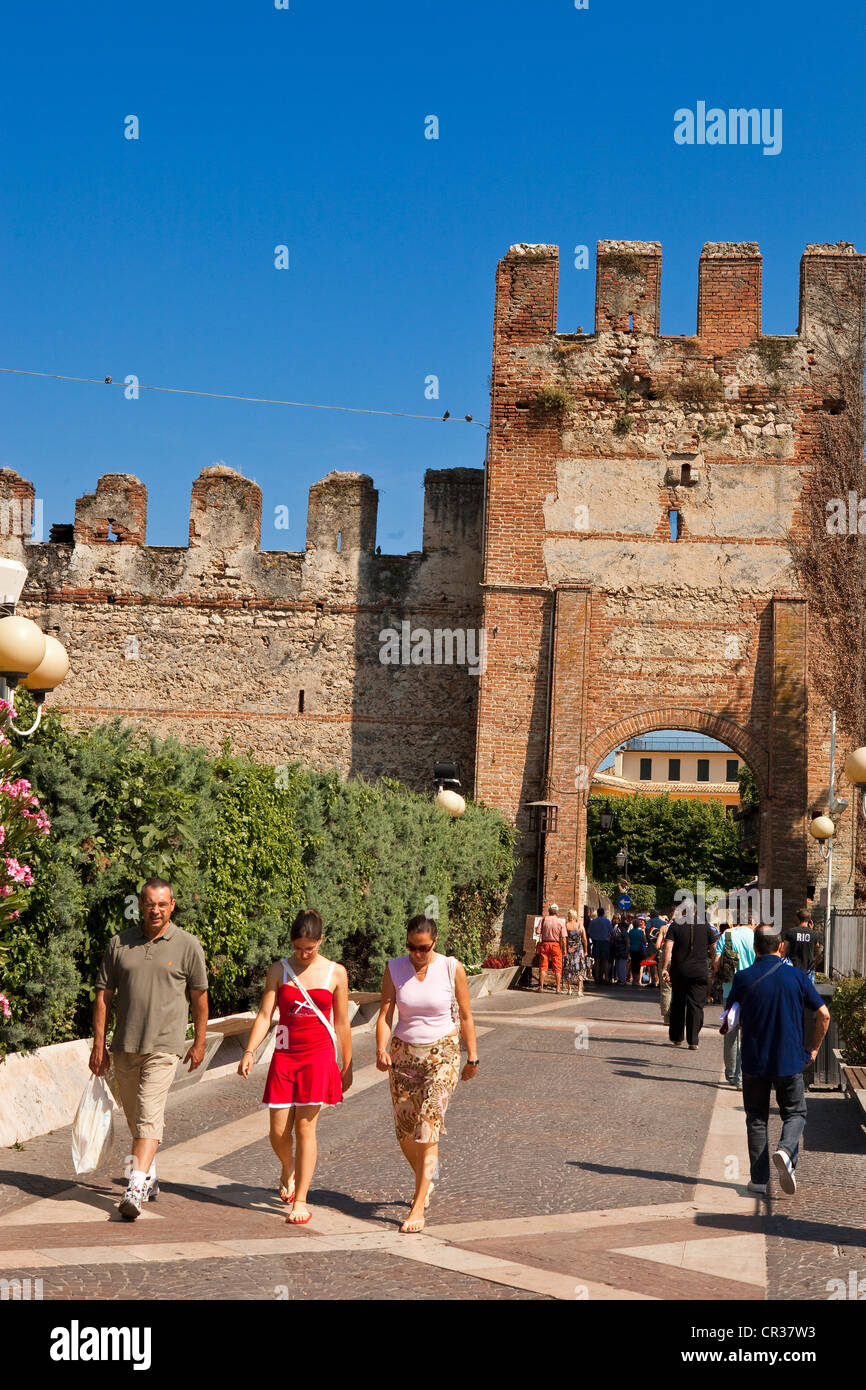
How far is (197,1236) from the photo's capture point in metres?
6.23

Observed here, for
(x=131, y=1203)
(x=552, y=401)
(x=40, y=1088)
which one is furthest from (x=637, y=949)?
(x=131, y=1203)

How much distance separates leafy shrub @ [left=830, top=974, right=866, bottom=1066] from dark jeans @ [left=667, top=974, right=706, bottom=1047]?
318cm

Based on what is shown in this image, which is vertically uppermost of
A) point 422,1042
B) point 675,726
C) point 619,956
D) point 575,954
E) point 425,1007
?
point 675,726

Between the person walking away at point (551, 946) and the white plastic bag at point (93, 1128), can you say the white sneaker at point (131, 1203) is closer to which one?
the white plastic bag at point (93, 1128)

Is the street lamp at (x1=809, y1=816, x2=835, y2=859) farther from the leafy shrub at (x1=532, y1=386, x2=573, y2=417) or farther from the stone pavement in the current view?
the stone pavement

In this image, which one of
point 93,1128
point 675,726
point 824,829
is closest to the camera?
point 93,1128

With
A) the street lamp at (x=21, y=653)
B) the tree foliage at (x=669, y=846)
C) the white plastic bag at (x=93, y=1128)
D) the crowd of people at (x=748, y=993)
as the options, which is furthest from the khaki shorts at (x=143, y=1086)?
the tree foliage at (x=669, y=846)

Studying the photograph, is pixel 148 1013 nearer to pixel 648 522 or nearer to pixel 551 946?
pixel 551 946

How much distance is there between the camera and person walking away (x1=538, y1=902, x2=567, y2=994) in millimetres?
22406

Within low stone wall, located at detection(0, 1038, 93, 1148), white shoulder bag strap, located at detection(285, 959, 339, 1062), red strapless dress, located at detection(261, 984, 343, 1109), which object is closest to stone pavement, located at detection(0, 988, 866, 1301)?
low stone wall, located at detection(0, 1038, 93, 1148)

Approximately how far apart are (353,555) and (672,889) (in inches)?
1386

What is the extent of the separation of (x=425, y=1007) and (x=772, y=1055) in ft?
7.06

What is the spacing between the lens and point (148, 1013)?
22.8 ft

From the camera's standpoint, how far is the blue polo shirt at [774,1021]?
7812mm
